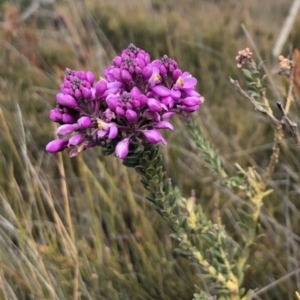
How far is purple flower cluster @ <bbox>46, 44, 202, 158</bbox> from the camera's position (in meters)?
0.84

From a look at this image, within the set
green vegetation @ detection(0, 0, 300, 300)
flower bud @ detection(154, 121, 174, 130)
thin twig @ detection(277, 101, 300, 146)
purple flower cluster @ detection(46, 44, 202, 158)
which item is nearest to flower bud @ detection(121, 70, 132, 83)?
purple flower cluster @ detection(46, 44, 202, 158)

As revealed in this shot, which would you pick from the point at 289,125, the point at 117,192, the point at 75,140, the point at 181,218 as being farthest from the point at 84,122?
the point at 117,192

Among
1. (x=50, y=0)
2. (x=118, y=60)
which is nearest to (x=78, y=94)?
(x=118, y=60)

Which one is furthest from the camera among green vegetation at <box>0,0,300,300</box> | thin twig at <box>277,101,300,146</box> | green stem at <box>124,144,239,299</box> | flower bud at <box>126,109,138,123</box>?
green vegetation at <box>0,0,300,300</box>

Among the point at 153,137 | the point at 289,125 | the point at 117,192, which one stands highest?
the point at 153,137

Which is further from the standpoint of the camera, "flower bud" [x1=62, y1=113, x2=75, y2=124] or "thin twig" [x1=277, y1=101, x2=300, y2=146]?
"thin twig" [x1=277, y1=101, x2=300, y2=146]

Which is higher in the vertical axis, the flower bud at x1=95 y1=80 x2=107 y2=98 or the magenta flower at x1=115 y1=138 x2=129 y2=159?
the flower bud at x1=95 y1=80 x2=107 y2=98

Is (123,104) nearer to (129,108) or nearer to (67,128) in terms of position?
(129,108)

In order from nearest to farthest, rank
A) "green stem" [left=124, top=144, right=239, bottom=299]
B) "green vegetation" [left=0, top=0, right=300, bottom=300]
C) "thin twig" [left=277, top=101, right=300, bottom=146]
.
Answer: "green stem" [left=124, top=144, right=239, bottom=299] → "thin twig" [left=277, top=101, right=300, bottom=146] → "green vegetation" [left=0, top=0, right=300, bottom=300]

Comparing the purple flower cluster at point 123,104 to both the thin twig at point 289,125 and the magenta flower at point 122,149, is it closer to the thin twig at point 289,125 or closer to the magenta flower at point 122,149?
the magenta flower at point 122,149

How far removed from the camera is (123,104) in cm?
83

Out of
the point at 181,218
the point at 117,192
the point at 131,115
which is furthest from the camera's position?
the point at 117,192

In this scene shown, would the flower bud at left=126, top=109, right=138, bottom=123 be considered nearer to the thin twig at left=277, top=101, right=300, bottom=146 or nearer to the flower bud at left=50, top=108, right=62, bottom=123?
the flower bud at left=50, top=108, right=62, bottom=123

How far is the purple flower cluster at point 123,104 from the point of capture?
844 millimetres
